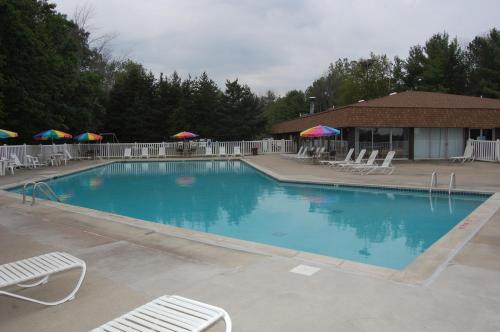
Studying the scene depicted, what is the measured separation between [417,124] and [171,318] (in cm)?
1982

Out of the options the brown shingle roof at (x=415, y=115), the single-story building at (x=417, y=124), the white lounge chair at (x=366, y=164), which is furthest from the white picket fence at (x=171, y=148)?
the white lounge chair at (x=366, y=164)

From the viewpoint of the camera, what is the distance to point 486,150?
19.4 m

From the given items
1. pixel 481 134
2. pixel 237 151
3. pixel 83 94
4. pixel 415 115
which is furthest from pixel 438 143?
pixel 83 94

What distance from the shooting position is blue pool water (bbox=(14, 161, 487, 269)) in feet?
23.3

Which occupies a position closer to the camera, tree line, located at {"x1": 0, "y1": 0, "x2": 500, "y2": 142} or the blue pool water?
the blue pool water

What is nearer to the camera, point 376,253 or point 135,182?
point 376,253

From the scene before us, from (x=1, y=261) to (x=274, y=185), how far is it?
10.2 m

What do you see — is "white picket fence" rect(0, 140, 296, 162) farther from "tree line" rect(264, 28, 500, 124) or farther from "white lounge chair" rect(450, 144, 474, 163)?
"white lounge chair" rect(450, 144, 474, 163)

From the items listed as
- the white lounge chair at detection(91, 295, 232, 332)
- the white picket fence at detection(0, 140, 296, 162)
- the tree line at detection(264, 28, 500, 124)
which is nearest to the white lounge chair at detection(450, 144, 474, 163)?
the white picket fence at detection(0, 140, 296, 162)

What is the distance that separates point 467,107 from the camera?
→ 67.2ft

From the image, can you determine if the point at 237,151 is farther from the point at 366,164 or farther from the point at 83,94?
the point at 366,164

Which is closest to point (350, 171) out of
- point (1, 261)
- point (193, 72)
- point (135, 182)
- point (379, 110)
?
point (379, 110)

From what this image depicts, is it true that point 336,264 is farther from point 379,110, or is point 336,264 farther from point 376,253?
point 379,110

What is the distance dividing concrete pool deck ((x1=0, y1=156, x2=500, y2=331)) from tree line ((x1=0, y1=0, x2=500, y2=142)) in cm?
1718
